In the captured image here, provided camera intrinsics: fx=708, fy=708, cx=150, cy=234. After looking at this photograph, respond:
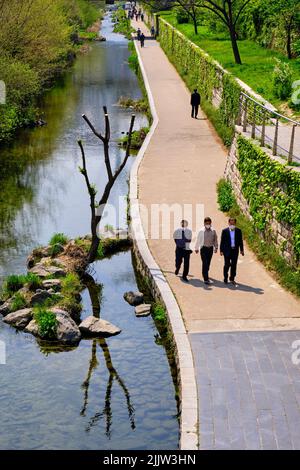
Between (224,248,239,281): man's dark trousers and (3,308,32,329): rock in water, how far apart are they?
4.31 meters

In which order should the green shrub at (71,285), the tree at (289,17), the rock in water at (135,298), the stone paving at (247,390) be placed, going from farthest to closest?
the tree at (289,17), the green shrub at (71,285), the rock in water at (135,298), the stone paving at (247,390)

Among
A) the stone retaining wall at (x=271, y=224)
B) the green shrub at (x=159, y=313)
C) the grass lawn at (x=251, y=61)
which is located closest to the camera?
the green shrub at (x=159, y=313)

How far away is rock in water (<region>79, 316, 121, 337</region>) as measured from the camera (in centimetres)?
1466

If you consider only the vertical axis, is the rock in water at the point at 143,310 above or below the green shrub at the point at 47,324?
below

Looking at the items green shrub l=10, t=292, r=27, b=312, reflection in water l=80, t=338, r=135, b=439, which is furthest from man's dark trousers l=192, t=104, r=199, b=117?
reflection in water l=80, t=338, r=135, b=439

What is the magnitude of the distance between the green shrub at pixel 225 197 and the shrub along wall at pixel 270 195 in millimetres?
243

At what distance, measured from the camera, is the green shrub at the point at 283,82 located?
25.2m

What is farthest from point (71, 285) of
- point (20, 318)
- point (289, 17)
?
point (289, 17)

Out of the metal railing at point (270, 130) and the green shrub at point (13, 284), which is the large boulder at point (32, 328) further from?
the metal railing at point (270, 130)

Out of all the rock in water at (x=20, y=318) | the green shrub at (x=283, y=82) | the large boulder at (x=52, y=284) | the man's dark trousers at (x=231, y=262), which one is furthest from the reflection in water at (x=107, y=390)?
the green shrub at (x=283, y=82)

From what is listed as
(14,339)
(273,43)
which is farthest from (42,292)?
(273,43)

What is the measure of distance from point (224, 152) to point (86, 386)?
Answer: 1454 cm

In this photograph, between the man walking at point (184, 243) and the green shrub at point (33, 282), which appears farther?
the green shrub at point (33, 282)

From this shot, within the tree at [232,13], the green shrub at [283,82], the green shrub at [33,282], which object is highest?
the tree at [232,13]
